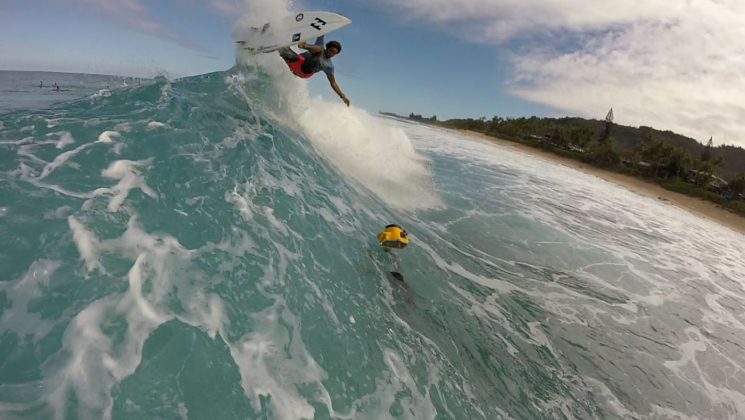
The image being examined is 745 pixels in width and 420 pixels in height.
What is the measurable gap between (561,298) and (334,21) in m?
10.5

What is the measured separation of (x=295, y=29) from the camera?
12.6 meters

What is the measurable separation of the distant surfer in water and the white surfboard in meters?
0.29

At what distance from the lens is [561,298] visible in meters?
10.0

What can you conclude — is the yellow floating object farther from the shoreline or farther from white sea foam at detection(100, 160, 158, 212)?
the shoreline

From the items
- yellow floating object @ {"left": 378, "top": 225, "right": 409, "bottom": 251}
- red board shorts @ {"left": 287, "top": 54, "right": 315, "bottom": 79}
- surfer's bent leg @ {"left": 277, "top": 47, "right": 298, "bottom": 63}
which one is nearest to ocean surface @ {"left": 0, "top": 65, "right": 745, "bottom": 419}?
yellow floating object @ {"left": 378, "top": 225, "right": 409, "bottom": 251}

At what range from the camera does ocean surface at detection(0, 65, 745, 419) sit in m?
4.11

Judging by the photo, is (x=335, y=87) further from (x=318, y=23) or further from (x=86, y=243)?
(x=86, y=243)

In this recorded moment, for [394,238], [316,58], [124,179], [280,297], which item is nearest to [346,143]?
[316,58]

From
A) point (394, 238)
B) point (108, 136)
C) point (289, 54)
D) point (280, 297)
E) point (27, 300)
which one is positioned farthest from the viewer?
point (289, 54)

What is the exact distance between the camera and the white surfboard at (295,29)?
39.8ft

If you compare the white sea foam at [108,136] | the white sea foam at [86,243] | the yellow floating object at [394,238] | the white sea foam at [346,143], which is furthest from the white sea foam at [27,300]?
the white sea foam at [346,143]

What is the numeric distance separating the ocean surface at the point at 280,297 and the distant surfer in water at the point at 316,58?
2.22 meters

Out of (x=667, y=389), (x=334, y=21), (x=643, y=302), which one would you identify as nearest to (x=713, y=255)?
(x=643, y=302)

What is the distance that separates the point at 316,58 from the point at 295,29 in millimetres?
1112
